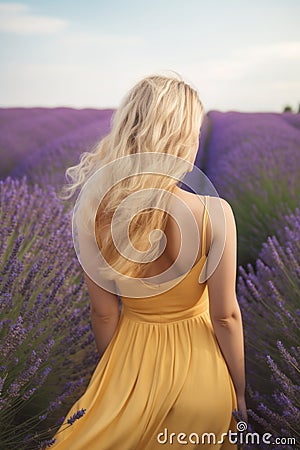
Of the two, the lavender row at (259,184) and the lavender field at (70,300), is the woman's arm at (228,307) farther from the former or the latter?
the lavender row at (259,184)

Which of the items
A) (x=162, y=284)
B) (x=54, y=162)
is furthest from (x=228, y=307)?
(x=54, y=162)

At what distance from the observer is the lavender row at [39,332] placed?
145 centimetres

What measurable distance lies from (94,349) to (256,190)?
5.82 ft

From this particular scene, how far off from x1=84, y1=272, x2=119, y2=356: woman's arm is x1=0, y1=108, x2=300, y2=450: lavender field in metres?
0.11

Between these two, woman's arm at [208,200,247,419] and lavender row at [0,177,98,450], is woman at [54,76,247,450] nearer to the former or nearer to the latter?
woman's arm at [208,200,247,419]

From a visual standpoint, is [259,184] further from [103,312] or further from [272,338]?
[103,312]

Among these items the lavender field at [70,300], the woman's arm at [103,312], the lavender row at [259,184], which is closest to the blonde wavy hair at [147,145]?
the woman's arm at [103,312]

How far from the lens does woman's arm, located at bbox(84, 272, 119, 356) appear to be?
1.46 m

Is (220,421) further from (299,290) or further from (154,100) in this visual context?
(154,100)

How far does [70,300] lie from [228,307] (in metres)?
0.60

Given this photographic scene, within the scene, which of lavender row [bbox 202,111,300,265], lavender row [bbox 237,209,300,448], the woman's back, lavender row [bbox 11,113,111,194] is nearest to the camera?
the woman's back

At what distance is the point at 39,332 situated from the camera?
154cm

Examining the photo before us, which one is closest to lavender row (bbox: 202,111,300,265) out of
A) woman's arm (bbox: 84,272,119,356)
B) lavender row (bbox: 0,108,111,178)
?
woman's arm (bbox: 84,272,119,356)

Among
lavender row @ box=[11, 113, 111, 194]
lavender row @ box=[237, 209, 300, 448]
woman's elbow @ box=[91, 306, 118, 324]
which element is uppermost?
woman's elbow @ box=[91, 306, 118, 324]
